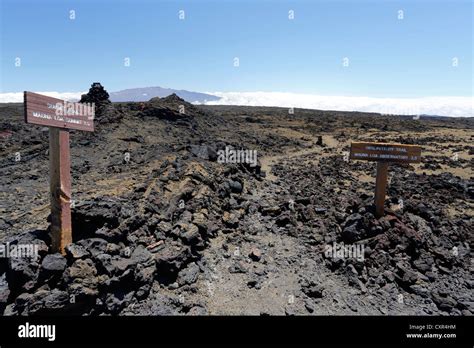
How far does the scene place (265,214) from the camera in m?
10.4

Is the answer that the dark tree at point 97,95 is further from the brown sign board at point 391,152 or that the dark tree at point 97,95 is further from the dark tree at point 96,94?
the brown sign board at point 391,152

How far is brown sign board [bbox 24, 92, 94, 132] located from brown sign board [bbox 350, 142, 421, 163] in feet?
22.7

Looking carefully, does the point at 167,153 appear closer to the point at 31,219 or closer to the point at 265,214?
the point at 265,214

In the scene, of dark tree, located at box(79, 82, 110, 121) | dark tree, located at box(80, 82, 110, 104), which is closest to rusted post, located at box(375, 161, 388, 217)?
dark tree, located at box(79, 82, 110, 121)

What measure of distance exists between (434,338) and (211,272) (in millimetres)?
4231

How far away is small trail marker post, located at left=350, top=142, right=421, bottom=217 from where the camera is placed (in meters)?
8.69

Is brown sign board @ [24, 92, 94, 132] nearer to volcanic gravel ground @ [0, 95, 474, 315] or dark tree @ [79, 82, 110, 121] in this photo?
volcanic gravel ground @ [0, 95, 474, 315]

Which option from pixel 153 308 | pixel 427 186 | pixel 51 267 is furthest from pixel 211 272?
pixel 427 186

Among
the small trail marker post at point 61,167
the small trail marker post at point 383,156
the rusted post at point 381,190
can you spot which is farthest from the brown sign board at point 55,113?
the rusted post at point 381,190

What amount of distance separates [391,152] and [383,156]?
234 millimetres

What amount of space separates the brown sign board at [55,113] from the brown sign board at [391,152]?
22.7ft

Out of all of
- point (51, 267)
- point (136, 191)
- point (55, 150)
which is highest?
point (55, 150)

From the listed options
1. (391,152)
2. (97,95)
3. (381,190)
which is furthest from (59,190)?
(97,95)

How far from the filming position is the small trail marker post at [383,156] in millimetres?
8688
